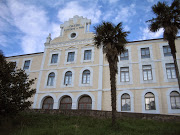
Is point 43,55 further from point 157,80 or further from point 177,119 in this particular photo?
point 177,119

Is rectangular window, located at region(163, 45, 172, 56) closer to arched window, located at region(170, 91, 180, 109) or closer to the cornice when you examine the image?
arched window, located at region(170, 91, 180, 109)

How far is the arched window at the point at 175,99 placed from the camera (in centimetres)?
2287

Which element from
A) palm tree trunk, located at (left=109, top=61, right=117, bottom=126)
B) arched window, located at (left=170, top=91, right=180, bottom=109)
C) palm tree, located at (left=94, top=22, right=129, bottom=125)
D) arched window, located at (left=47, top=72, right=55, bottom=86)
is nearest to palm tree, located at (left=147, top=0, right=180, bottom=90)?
palm tree, located at (left=94, top=22, right=129, bottom=125)

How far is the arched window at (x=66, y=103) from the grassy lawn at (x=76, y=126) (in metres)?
7.45

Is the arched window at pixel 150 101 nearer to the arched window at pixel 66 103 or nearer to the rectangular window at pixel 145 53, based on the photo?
the rectangular window at pixel 145 53

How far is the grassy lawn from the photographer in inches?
562

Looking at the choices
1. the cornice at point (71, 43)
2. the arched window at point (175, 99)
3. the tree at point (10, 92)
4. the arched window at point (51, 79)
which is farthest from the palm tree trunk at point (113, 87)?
the arched window at point (51, 79)

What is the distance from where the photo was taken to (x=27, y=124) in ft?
55.9

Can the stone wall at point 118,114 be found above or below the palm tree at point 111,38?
below

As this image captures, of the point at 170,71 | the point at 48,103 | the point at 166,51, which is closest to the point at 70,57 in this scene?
the point at 48,103

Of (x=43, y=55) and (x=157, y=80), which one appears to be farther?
(x=43, y=55)

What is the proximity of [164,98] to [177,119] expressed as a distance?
19.2 ft

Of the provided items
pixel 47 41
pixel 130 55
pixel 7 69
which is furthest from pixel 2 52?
pixel 130 55

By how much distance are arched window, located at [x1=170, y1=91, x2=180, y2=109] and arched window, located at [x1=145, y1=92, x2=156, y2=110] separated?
6.92ft
